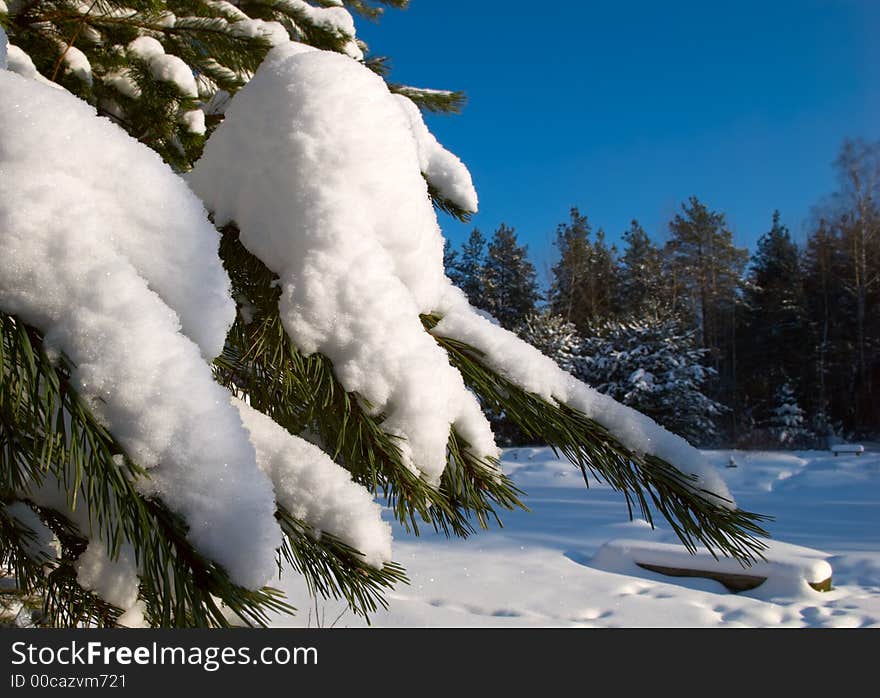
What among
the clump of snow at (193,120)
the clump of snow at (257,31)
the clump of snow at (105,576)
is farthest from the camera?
the clump of snow at (193,120)

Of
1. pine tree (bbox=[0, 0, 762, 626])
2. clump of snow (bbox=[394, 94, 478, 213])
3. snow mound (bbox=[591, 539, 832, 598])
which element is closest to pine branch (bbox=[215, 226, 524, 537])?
pine tree (bbox=[0, 0, 762, 626])

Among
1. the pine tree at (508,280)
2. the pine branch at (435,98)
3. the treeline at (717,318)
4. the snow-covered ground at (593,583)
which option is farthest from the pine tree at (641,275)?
the pine branch at (435,98)

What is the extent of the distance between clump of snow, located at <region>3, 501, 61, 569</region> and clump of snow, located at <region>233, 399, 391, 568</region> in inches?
15.9

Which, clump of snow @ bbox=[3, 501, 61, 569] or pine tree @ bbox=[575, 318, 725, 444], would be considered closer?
clump of snow @ bbox=[3, 501, 61, 569]

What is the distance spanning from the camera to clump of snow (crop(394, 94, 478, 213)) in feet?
3.79

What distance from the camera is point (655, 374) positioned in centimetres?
1955

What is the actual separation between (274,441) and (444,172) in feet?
2.34

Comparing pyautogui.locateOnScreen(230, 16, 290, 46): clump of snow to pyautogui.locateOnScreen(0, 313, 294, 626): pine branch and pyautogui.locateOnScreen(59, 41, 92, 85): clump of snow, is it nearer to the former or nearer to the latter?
pyautogui.locateOnScreen(59, 41, 92, 85): clump of snow

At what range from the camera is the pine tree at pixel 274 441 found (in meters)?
0.46

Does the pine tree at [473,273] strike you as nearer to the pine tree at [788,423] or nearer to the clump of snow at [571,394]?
the pine tree at [788,423]

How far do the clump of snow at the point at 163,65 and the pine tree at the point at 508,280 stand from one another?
2613 centimetres

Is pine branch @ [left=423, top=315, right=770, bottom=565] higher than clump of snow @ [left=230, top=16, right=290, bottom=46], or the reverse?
clump of snow @ [left=230, top=16, right=290, bottom=46]

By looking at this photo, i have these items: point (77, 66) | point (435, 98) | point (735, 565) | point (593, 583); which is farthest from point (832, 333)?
point (77, 66)

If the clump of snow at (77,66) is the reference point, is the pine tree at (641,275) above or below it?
above
